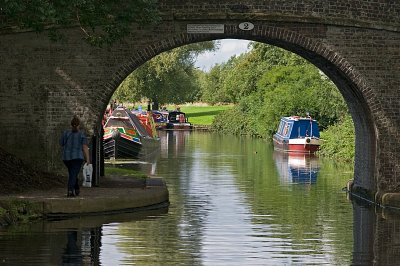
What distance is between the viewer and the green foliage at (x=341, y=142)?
147 feet

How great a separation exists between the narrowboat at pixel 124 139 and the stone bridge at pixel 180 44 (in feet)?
61.1

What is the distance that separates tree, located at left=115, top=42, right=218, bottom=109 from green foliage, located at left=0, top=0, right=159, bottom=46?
170 ft

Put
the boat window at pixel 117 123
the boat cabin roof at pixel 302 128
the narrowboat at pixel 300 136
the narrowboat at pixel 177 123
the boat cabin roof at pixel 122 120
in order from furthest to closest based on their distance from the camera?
the narrowboat at pixel 177 123, the boat cabin roof at pixel 302 128, the narrowboat at pixel 300 136, the boat cabin roof at pixel 122 120, the boat window at pixel 117 123

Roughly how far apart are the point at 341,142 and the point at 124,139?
8.82 metres

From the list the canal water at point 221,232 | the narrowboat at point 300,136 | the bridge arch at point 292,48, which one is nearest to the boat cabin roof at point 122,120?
the narrowboat at point 300,136

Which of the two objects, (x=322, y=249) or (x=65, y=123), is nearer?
(x=322, y=249)

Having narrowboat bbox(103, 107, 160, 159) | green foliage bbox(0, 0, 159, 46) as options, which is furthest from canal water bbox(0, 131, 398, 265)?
narrowboat bbox(103, 107, 160, 159)

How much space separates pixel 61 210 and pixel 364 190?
8.44 metres

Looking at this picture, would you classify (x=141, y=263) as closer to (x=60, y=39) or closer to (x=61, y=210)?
(x=61, y=210)

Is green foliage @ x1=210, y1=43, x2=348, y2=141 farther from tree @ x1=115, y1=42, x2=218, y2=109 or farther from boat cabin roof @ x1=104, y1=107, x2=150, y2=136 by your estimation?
boat cabin roof @ x1=104, y1=107, x2=150, y2=136

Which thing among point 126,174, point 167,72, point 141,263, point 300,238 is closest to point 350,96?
point 126,174

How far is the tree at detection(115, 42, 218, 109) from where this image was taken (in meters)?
77.3

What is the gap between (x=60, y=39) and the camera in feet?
77.0

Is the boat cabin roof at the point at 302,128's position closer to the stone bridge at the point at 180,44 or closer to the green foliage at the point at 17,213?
the stone bridge at the point at 180,44
